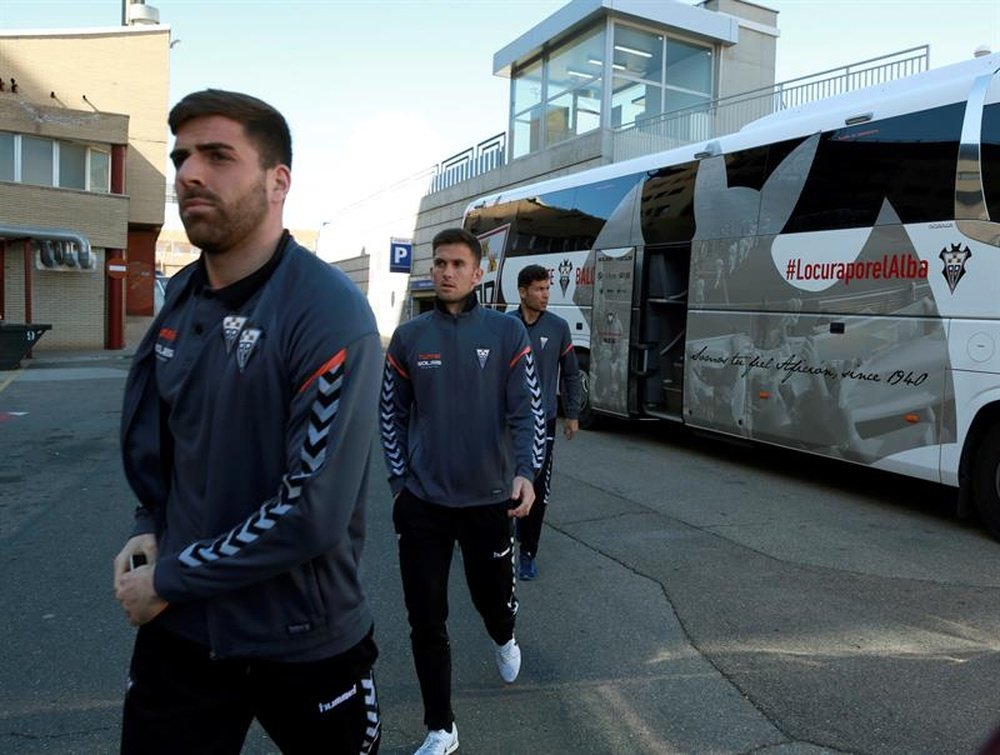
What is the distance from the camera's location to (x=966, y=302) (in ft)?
21.5

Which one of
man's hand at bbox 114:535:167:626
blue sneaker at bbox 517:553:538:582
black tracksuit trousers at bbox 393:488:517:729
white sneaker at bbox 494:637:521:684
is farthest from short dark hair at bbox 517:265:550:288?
man's hand at bbox 114:535:167:626

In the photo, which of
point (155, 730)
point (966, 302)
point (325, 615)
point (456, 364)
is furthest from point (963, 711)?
point (966, 302)

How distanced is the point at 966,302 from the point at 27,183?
25.9m

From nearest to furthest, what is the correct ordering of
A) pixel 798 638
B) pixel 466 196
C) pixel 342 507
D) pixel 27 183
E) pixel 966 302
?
pixel 342 507 → pixel 798 638 → pixel 966 302 → pixel 27 183 → pixel 466 196

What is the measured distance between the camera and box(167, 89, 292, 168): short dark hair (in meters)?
1.75

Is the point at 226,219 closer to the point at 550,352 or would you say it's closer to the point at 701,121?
the point at 550,352

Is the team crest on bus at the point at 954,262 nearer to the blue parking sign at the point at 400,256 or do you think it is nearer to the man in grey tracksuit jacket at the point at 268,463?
the man in grey tracksuit jacket at the point at 268,463

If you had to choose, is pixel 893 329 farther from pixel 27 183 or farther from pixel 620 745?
pixel 27 183

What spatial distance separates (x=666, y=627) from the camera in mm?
4453

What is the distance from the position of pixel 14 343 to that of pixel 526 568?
18.7m

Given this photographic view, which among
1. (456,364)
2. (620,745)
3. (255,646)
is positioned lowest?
(620,745)

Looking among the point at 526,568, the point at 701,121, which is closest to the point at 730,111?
the point at 701,121

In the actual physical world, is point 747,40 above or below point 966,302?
above

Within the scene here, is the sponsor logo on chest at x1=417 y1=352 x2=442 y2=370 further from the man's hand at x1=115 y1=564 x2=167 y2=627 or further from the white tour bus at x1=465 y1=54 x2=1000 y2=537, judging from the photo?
the white tour bus at x1=465 y1=54 x2=1000 y2=537
